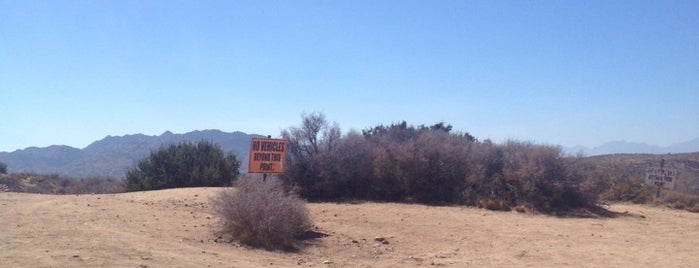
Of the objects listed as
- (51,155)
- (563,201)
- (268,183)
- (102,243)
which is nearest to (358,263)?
(268,183)

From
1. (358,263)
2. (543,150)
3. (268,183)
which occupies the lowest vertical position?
(358,263)

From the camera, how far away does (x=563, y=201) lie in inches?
1003

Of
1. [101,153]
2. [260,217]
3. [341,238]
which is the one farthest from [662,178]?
[101,153]

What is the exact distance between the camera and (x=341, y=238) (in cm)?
1720

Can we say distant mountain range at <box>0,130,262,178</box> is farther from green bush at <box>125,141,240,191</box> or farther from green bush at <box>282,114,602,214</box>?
green bush at <box>282,114,602,214</box>

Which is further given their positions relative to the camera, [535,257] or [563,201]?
[563,201]

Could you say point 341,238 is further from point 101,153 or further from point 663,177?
point 101,153

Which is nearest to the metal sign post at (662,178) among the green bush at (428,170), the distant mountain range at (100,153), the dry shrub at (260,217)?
the green bush at (428,170)

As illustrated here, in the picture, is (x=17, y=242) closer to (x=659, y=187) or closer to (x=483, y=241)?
(x=483, y=241)

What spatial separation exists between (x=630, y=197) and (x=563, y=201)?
25.4ft

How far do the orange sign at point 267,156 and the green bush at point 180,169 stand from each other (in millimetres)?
10712

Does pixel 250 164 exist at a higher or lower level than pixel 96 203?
higher

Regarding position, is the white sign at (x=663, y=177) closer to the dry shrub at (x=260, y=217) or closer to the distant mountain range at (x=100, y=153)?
the dry shrub at (x=260, y=217)

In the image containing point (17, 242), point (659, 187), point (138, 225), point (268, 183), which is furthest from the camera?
point (659, 187)
